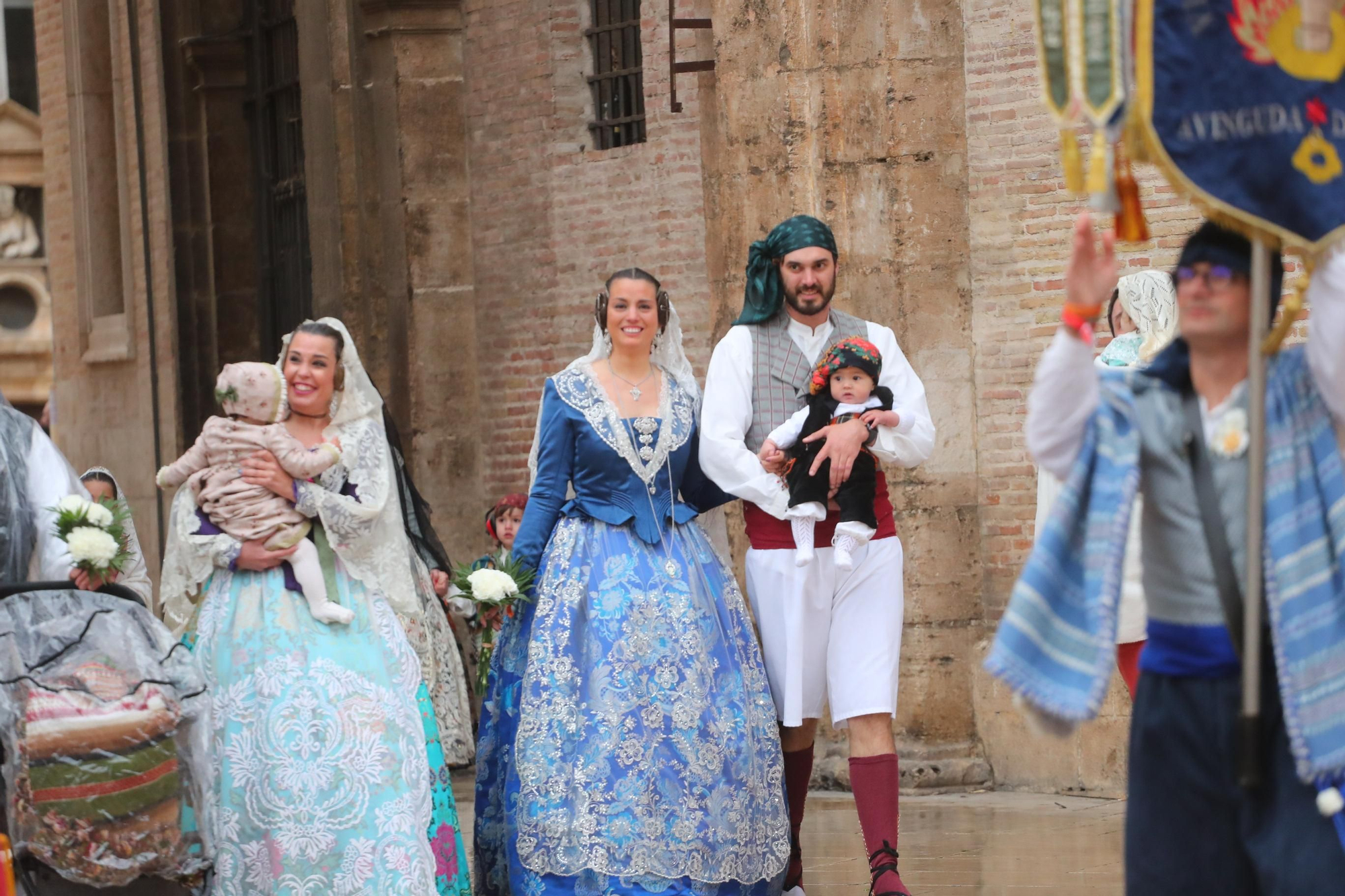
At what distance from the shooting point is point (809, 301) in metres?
7.04

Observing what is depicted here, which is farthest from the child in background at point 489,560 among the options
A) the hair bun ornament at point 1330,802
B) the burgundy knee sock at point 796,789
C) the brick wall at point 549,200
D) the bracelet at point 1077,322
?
the hair bun ornament at point 1330,802

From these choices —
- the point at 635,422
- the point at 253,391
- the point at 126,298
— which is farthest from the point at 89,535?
the point at 126,298

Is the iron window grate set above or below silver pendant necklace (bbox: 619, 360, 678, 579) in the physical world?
above

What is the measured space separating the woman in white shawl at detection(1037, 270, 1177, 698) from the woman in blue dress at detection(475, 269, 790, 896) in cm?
115

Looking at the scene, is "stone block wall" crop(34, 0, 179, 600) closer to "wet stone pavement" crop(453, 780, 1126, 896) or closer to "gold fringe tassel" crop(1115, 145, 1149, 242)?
"wet stone pavement" crop(453, 780, 1126, 896)

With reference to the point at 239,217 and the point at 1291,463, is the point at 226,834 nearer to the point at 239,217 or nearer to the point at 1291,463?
the point at 1291,463

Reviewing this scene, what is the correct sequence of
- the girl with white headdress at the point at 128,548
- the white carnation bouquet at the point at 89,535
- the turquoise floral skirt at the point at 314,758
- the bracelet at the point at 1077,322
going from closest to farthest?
the bracelet at the point at 1077,322, the white carnation bouquet at the point at 89,535, the turquoise floral skirt at the point at 314,758, the girl with white headdress at the point at 128,548

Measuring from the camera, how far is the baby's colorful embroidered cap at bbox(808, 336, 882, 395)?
661 centimetres

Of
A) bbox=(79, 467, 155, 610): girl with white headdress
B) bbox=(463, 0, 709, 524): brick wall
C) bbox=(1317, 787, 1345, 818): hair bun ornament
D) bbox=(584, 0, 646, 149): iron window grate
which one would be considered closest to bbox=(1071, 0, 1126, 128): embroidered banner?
bbox=(1317, 787, 1345, 818): hair bun ornament

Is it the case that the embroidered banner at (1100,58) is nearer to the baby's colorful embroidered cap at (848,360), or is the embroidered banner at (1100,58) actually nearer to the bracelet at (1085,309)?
the bracelet at (1085,309)

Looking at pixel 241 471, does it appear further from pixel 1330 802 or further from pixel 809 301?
pixel 1330 802

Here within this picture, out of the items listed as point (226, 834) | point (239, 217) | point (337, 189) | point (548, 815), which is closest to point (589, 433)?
point (548, 815)

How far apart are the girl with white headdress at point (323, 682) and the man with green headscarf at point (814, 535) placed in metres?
1.10

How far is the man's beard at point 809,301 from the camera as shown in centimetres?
704
